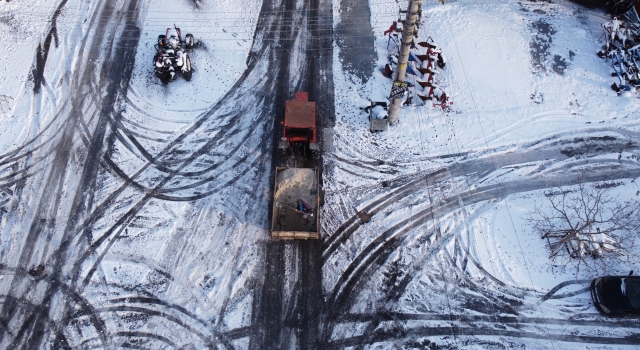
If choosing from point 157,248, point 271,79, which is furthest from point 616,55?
point 157,248

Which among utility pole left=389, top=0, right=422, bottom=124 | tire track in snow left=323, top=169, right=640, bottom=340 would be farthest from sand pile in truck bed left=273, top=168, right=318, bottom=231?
utility pole left=389, top=0, right=422, bottom=124

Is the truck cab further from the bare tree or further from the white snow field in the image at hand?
the bare tree

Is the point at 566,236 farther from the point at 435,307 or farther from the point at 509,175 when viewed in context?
the point at 435,307

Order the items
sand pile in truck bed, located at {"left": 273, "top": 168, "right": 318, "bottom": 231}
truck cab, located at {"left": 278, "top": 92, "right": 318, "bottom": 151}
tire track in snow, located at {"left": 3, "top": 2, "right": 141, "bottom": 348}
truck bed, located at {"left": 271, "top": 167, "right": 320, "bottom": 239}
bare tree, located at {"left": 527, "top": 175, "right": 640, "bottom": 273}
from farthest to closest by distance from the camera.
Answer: truck cab, located at {"left": 278, "top": 92, "right": 318, "bottom": 151}, sand pile in truck bed, located at {"left": 273, "top": 168, "right": 318, "bottom": 231}, bare tree, located at {"left": 527, "top": 175, "right": 640, "bottom": 273}, truck bed, located at {"left": 271, "top": 167, "right": 320, "bottom": 239}, tire track in snow, located at {"left": 3, "top": 2, "right": 141, "bottom": 348}

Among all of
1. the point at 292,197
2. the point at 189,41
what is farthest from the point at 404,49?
the point at 189,41

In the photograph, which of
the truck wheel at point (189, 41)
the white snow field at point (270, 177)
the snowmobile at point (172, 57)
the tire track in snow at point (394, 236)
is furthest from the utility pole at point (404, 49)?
the truck wheel at point (189, 41)

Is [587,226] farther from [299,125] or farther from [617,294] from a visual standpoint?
[299,125]

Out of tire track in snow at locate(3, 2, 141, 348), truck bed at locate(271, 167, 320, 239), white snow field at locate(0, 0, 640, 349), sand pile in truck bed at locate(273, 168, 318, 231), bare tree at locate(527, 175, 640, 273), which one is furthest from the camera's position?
sand pile in truck bed at locate(273, 168, 318, 231)
